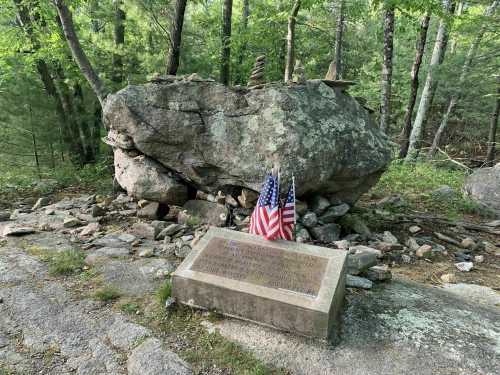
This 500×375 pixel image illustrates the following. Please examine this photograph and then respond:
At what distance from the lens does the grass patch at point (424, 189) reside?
322 inches

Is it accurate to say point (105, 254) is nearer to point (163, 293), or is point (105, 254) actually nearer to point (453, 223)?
point (163, 293)

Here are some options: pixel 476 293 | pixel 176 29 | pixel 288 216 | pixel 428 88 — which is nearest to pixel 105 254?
pixel 288 216

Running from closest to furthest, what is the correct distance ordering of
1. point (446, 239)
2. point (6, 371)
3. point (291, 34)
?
point (6, 371) → point (446, 239) → point (291, 34)

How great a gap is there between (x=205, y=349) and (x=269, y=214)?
1.61 m

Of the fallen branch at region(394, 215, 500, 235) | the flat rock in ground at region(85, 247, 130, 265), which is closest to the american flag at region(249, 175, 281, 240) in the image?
the flat rock in ground at region(85, 247, 130, 265)

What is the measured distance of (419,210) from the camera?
316 inches

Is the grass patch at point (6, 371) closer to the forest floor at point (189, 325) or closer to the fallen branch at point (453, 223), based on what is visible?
the forest floor at point (189, 325)

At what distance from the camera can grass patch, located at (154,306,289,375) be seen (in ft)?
9.86

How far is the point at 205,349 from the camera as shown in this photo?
3.22m

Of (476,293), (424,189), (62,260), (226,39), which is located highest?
(226,39)

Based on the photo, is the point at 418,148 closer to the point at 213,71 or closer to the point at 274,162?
the point at 213,71

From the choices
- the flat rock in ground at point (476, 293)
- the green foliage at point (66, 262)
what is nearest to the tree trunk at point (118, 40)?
the green foliage at point (66, 262)

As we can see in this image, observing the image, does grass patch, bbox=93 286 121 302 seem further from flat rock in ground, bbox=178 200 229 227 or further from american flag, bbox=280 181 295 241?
flat rock in ground, bbox=178 200 229 227

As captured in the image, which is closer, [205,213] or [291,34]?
[205,213]
